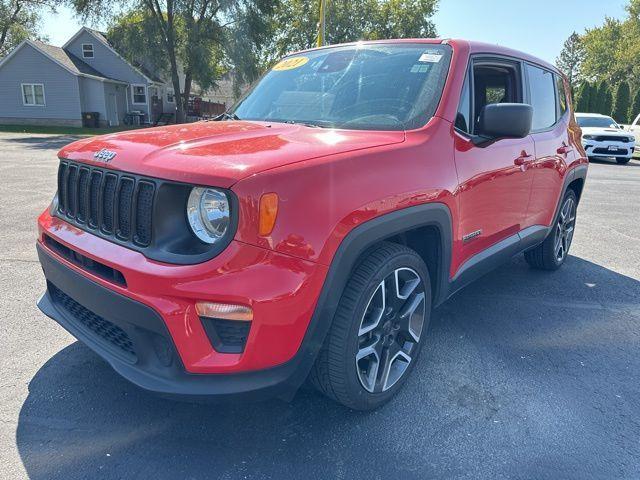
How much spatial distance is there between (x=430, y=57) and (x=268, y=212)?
1789 millimetres

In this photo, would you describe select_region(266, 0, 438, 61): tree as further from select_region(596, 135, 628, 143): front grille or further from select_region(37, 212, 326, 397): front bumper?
select_region(37, 212, 326, 397): front bumper

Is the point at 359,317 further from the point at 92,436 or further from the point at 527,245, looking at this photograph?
the point at 527,245

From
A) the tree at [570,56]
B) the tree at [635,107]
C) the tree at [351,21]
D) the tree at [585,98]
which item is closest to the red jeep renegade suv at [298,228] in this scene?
the tree at [635,107]

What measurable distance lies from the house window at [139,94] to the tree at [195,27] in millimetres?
5769

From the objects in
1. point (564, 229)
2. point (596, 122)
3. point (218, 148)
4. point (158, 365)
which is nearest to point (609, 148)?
point (596, 122)

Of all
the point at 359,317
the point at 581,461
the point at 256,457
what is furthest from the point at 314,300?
the point at 581,461

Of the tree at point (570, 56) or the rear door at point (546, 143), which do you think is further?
the tree at point (570, 56)

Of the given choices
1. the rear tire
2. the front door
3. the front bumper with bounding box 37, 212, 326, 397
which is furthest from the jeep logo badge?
the rear tire

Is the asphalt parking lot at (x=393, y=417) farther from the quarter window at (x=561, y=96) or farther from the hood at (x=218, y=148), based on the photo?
the quarter window at (x=561, y=96)

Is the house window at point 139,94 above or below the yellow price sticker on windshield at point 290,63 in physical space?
above

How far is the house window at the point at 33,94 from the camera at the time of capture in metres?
30.8

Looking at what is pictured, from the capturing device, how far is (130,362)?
2.17 metres

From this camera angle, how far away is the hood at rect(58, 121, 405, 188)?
199 centimetres

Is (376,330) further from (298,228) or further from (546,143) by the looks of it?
(546,143)
